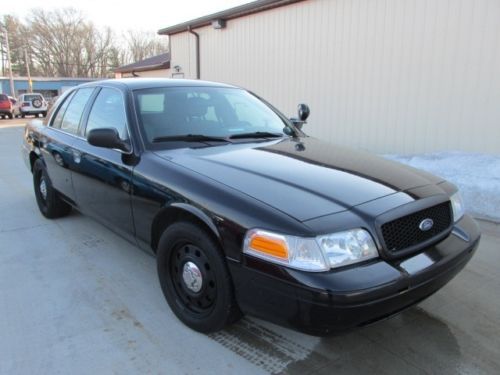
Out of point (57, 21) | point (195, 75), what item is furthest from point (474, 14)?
point (57, 21)

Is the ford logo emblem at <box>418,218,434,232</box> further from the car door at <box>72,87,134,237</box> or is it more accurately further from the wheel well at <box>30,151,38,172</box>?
the wheel well at <box>30,151,38,172</box>

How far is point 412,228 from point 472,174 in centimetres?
407

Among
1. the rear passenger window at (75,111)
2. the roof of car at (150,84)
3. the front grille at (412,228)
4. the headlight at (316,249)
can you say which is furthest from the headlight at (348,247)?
the rear passenger window at (75,111)

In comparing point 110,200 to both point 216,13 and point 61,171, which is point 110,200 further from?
point 216,13

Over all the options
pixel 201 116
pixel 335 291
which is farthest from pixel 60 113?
pixel 335 291

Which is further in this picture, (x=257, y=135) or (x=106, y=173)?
(x=257, y=135)

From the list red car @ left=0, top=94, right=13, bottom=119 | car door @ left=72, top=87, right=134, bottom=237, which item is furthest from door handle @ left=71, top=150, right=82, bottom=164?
red car @ left=0, top=94, right=13, bottom=119

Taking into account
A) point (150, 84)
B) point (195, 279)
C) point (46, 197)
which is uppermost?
point (150, 84)

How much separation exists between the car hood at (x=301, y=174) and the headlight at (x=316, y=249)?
138 mm

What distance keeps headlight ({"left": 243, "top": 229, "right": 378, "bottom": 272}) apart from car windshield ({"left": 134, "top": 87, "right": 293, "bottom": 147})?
4.45 ft

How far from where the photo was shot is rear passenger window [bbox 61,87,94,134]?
4.16 meters

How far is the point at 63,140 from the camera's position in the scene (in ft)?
14.0

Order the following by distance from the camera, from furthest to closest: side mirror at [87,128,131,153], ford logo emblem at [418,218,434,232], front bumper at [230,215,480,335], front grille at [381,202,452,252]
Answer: side mirror at [87,128,131,153] → ford logo emblem at [418,218,434,232] → front grille at [381,202,452,252] → front bumper at [230,215,480,335]

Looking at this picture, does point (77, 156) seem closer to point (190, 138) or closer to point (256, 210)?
point (190, 138)
